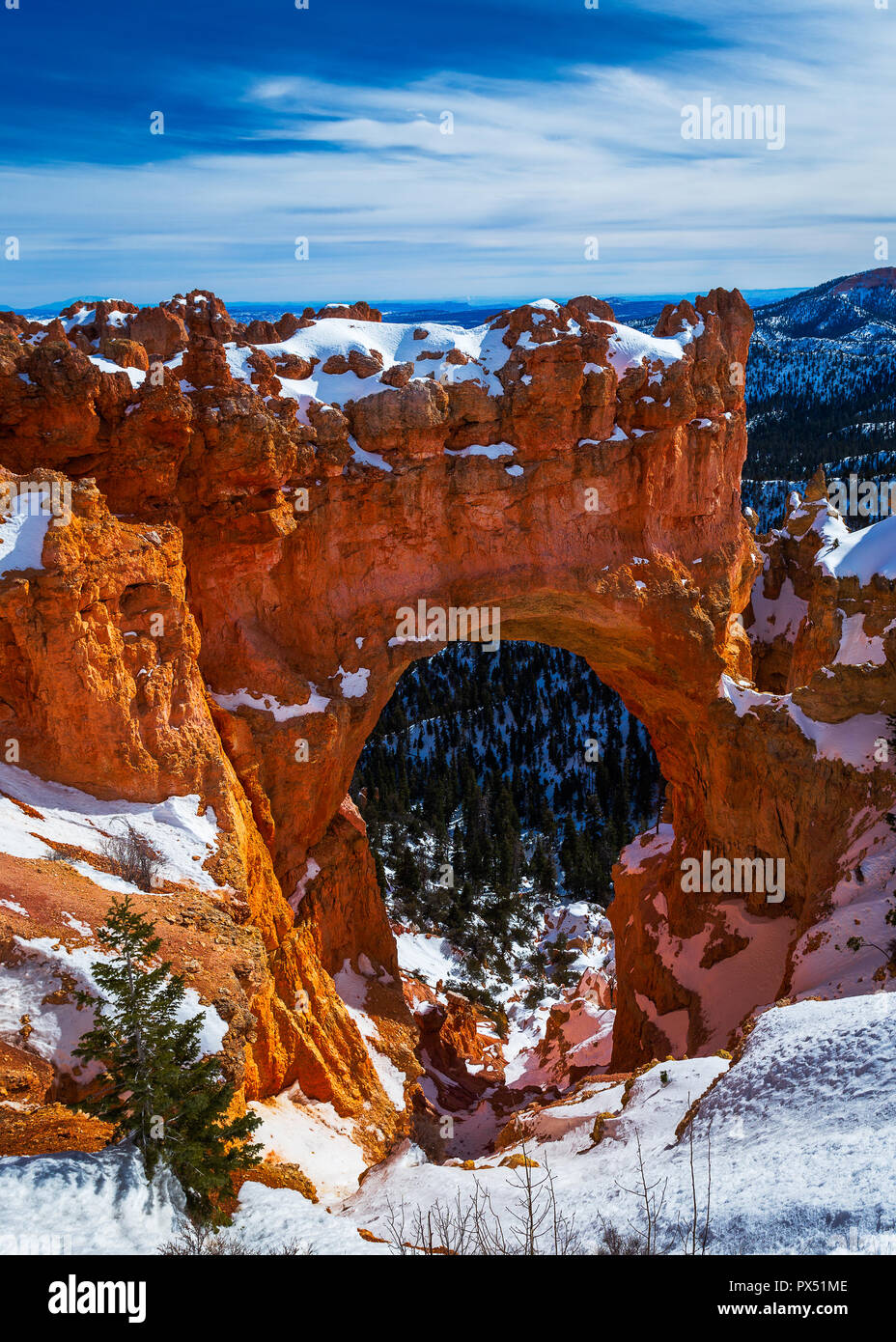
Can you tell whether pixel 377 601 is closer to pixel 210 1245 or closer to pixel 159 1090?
pixel 159 1090

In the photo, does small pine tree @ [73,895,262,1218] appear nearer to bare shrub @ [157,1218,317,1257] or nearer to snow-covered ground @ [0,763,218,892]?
bare shrub @ [157,1218,317,1257]

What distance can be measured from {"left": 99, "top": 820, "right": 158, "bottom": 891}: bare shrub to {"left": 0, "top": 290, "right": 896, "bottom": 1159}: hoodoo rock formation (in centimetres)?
105

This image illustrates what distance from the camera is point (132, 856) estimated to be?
46.6 feet

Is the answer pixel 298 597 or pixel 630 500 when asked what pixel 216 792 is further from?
pixel 630 500

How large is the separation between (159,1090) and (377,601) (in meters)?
15.6

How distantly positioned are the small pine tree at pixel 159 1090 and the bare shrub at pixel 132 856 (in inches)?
150

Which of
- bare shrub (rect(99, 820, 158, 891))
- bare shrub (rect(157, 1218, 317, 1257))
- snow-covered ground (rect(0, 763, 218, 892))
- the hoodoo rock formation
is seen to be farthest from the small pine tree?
the hoodoo rock formation

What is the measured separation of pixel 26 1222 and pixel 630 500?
21.0 meters

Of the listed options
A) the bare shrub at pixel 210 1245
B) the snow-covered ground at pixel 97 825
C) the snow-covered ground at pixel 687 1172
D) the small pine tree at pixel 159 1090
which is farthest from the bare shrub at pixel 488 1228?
the snow-covered ground at pixel 97 825

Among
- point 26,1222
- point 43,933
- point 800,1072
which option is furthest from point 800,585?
point 26,1222

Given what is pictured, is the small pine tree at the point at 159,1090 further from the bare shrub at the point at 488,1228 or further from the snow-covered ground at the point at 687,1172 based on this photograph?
the bare shrub at the point at 488,1228

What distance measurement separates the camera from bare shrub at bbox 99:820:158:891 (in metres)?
13.7

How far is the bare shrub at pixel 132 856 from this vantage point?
45.1 feet

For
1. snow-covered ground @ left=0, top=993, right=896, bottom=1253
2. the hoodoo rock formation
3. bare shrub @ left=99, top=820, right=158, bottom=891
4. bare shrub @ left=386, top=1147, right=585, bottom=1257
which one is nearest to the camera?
snow-covered ground @ left=0, top=993, right=896, bottom=1253
